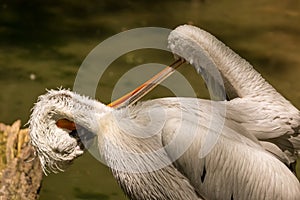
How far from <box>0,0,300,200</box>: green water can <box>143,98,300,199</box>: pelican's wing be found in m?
1.82

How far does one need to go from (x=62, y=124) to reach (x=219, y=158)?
63 centimetres

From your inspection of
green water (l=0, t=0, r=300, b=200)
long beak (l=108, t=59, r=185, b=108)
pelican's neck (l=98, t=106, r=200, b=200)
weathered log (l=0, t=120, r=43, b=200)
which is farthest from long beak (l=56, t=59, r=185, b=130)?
green water (l=0, t=0, r=300, b=200)

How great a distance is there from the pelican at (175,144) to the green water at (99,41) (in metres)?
1.73

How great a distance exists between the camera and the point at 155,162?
9.25 feet

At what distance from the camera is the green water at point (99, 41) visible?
16.2 feet

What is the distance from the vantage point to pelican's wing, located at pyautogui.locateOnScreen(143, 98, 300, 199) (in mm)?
2713

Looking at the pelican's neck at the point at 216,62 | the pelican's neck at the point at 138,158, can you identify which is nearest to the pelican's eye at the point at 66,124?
the pelican's neck at the point at 138,158

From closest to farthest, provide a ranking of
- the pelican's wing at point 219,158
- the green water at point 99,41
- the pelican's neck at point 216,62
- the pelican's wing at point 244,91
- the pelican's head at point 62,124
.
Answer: the pelican's wing at point 219,158
the pelican's head at point 62,124
the pelican's wing at point 244,91
the pelican's neck at point 216,62
the green water at point 99,41

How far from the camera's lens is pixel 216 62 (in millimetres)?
3131

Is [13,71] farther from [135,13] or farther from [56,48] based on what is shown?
[135,13]

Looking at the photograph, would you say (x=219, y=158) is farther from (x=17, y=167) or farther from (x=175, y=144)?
(x=17, y=167)

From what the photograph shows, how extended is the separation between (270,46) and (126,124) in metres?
4.94

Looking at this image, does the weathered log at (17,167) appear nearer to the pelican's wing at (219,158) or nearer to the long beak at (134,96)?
the long beak at (134,96)

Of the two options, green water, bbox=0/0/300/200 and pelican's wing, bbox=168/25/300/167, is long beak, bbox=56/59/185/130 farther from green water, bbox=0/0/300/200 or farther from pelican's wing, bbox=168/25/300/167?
green water, bbox=0/0/300/200
